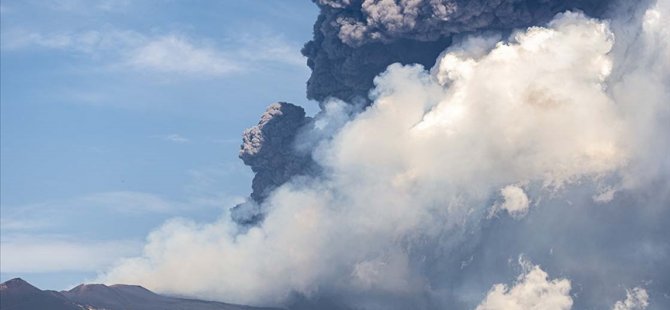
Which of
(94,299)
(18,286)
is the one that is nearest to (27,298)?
(18,286)

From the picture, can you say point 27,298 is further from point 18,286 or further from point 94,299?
point 94,299

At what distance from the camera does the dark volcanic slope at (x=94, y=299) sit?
170 metres

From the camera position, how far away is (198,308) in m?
189

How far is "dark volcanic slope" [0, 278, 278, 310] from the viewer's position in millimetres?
170500

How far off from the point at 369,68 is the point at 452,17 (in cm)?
1972

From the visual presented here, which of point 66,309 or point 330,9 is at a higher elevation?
point 330,9

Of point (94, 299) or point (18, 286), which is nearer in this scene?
point (18, 286)

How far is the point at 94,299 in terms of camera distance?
185375mm

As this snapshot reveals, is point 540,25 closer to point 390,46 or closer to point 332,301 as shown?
point 390,46

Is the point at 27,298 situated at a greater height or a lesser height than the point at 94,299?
lesser

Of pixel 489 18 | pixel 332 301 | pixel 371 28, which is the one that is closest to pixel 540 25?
pixel 489 18

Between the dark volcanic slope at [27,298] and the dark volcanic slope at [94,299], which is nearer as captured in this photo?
the dark volcanic slope at [27,298]

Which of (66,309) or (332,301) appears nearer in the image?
(66,309)

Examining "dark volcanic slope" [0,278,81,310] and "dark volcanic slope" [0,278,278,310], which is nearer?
"dark volcanic slope" [0,278,81,310]
